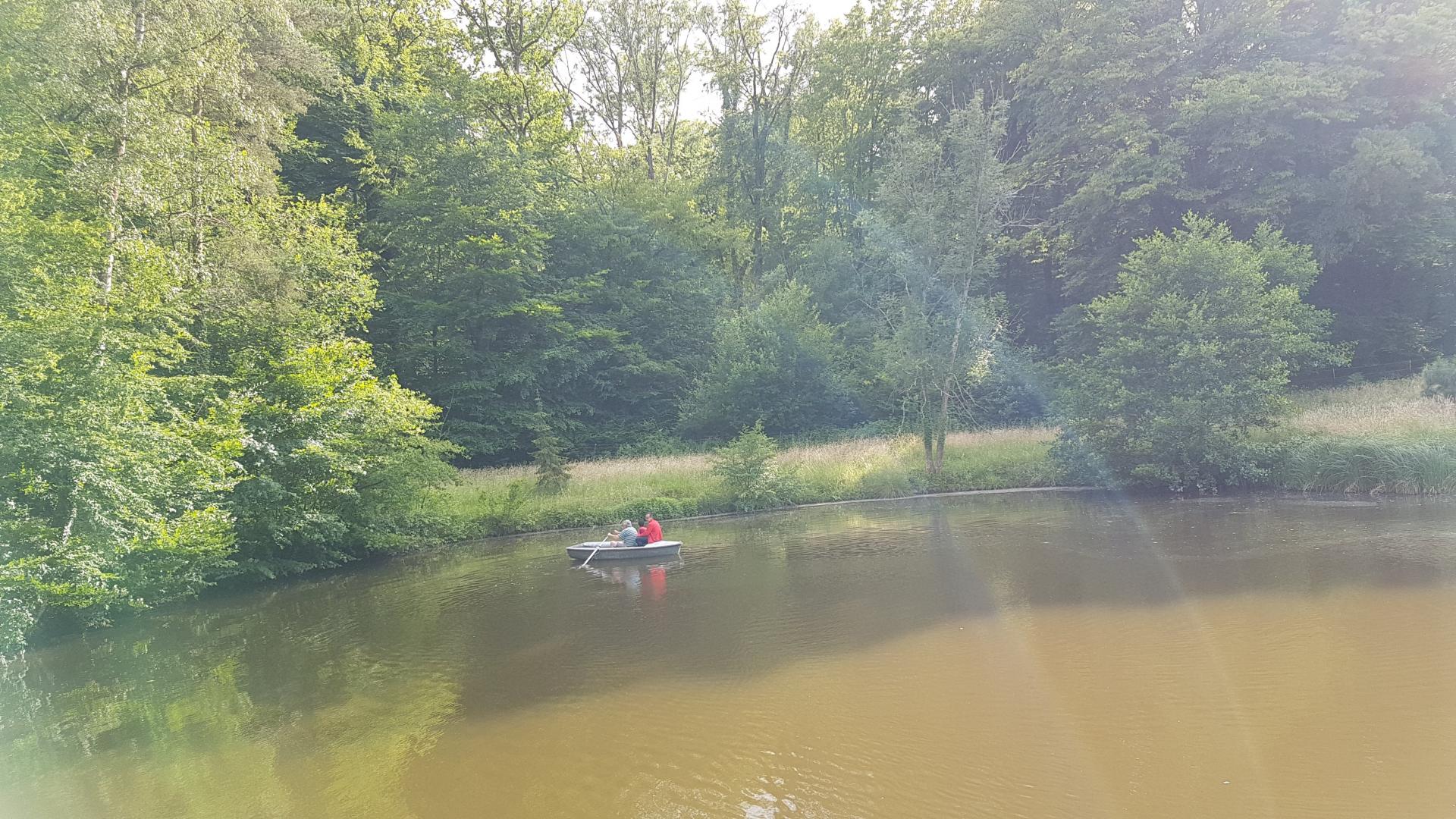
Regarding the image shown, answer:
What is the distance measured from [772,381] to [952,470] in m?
9.97

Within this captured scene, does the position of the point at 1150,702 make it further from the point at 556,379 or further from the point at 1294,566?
the point at 556,379

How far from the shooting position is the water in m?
6.13

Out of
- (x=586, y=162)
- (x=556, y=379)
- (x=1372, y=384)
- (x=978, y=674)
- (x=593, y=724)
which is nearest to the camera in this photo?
(x=593, y=724)

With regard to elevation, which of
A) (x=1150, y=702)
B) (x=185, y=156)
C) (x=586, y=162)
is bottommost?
(x=1150, y=702)

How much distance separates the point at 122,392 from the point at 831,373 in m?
24.4

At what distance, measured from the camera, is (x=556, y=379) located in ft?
104

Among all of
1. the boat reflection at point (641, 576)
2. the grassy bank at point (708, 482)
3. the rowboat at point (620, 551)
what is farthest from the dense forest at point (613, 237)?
the boat reflection at point (641, 576)

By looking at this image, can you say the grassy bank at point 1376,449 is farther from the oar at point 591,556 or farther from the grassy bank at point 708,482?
the oar at point 591,556

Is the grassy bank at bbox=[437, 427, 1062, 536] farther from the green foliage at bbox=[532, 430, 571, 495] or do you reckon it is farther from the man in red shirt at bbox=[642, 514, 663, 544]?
the man in red shirt at bbox=[642, 514, 663, 544]

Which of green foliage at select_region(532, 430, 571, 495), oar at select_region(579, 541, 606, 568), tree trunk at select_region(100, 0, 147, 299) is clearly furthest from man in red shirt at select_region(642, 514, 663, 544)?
tree trunk at select_region(100, 0, 147, 299)

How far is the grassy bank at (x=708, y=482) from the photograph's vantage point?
20344 mm

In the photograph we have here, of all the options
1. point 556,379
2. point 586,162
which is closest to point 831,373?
point 556,379

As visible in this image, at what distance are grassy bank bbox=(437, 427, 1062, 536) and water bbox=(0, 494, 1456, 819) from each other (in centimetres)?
567

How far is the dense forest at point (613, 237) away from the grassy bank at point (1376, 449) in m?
1.69
